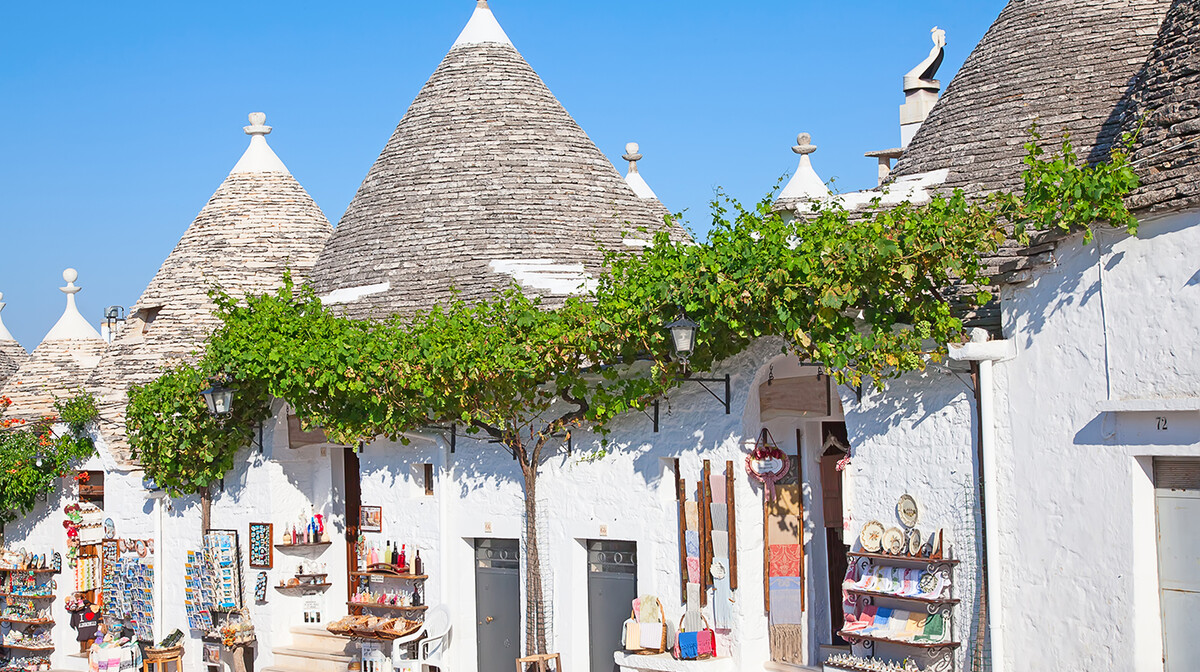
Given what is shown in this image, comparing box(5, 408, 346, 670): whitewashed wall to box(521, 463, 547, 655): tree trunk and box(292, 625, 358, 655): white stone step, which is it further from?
box(521, 463, 547, 655): tree trunk

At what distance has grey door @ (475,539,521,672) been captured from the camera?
46.5 feet

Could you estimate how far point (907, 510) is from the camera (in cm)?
1067

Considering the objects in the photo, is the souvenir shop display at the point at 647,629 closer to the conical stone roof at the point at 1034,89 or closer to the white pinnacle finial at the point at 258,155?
the conical stone roof at the point at 1034,89

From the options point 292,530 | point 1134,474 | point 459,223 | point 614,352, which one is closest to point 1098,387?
point 1134,474

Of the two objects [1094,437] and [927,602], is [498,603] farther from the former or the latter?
[1094,437]

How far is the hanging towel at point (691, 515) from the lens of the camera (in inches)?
489

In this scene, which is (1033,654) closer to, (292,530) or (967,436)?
(967,436)

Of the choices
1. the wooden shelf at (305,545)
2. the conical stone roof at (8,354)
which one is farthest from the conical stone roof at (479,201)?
the conical stone roof at (8,354)

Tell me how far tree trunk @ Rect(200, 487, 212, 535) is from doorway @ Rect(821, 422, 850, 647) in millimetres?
8206

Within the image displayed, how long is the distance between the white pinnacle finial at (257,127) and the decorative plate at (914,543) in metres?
12.4

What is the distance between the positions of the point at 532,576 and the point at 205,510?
581 cm

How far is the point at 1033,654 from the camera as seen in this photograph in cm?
976

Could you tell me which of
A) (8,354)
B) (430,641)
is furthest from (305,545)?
(8,354)

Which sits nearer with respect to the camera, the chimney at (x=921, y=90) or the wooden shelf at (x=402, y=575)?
the wooden shelf at (x=402, y=575)
